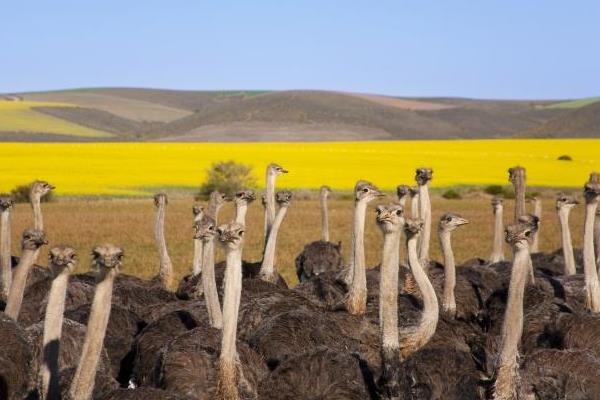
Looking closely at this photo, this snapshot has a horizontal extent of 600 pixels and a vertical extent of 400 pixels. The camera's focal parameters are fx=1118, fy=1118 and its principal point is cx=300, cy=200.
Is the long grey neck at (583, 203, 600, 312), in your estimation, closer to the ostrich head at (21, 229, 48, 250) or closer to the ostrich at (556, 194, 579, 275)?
the ostrich at (556, 194, 579, 275)

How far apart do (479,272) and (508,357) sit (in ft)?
18.8

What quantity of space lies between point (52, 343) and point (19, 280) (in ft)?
7.03

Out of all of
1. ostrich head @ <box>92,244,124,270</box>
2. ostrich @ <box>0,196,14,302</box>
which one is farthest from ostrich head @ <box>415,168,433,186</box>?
ostrich head @ <box>92,244,124,270</box>

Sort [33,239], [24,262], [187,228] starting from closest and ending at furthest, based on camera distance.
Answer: [33,239]
[24,262]
[187,228]

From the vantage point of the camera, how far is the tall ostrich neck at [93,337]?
6352mm

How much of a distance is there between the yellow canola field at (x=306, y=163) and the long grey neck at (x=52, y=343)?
1412 inches

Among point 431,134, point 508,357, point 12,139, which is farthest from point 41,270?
point 431,134

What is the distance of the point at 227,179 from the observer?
43188 mm

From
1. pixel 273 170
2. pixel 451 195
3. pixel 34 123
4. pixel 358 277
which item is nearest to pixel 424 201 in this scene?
pixel 273 170

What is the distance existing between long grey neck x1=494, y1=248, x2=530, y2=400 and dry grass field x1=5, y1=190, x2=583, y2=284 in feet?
35.4

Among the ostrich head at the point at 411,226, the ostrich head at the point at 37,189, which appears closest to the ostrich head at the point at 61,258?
the ostrich head at the point at 411,226

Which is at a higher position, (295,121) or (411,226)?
(411,226)

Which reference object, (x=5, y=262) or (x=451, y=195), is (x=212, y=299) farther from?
(x=451, y=195)

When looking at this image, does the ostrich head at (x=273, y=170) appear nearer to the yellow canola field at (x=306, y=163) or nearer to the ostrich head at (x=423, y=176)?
the ostrich head at (x=423, y=176)
